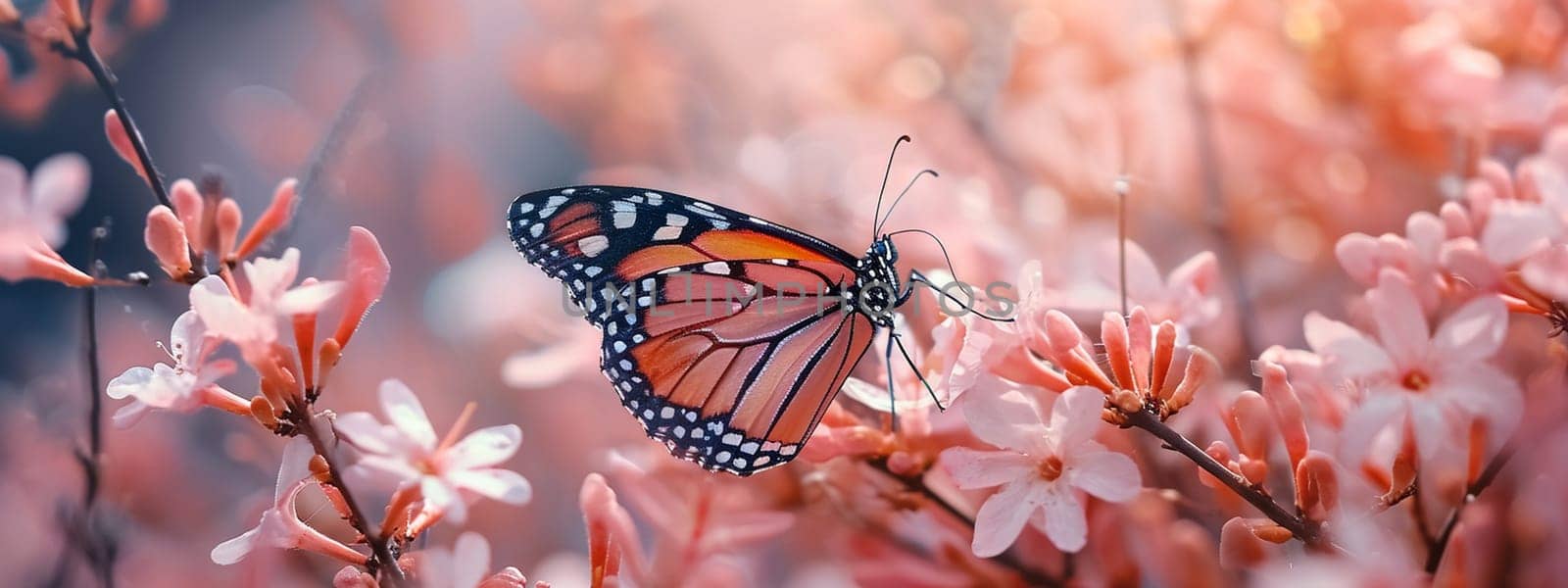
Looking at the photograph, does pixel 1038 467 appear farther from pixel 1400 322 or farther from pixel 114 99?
pixel 114 99

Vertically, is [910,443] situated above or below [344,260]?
below

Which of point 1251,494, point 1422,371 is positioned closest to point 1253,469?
point 1251,494

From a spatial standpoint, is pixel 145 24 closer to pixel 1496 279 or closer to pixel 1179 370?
pixel 1179 370

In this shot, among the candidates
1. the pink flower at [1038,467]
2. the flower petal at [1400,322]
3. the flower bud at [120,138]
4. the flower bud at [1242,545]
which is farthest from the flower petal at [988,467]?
the flower bud at [120,138]

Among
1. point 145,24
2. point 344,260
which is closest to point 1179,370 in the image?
point 344,260

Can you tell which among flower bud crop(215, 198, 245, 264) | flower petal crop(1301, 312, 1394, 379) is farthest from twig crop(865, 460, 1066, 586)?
flower bud crop(215, 198, 245, 264)

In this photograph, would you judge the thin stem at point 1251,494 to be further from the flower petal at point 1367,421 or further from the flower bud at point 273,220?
the flower bud at point 273,220

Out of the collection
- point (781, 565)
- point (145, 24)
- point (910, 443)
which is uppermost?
point (145, 24)
